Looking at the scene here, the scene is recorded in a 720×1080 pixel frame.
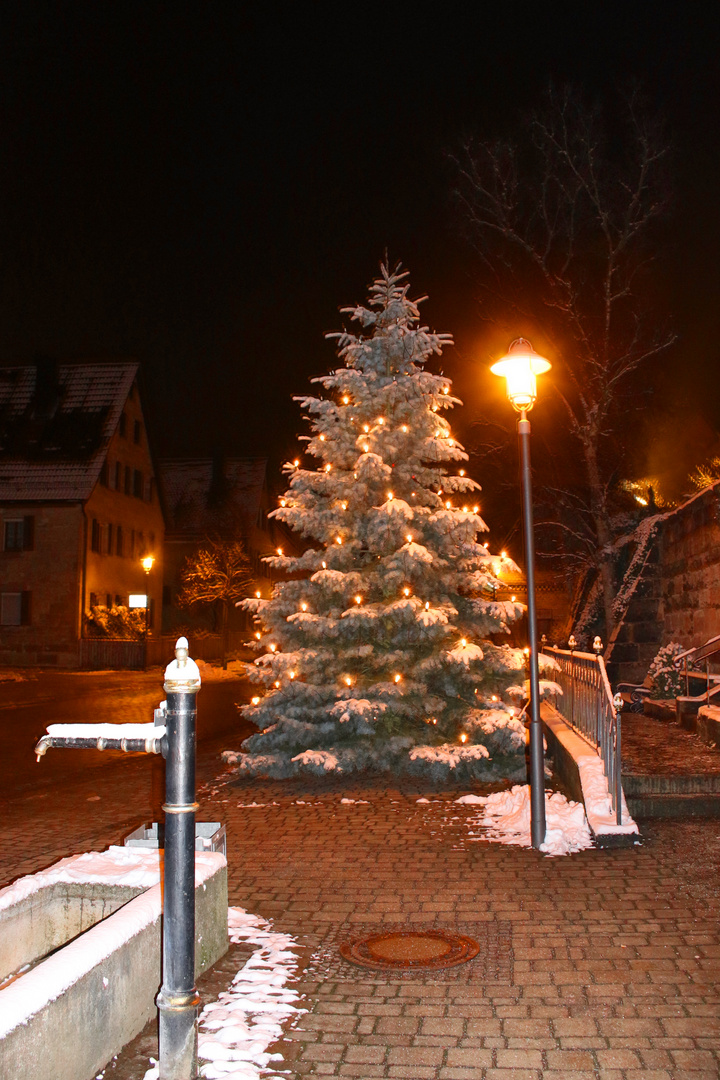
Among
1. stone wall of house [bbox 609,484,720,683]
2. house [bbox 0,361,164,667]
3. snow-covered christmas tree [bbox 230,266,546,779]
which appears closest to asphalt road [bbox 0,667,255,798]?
snow-covered christmas tree [bbox 230,266,546,779]

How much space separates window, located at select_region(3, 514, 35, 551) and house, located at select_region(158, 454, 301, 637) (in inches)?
492

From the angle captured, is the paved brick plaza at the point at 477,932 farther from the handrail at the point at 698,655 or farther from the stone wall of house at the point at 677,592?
the stone wall of house at the point at 677,592

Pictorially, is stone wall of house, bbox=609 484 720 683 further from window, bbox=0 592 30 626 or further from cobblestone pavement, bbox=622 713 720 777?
window, bbox=0 592 30 626

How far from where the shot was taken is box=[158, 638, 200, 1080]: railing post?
12.1 feet

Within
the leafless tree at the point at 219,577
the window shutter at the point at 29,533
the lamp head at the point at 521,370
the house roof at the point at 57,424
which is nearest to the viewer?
the lamp head at the point at 521,370

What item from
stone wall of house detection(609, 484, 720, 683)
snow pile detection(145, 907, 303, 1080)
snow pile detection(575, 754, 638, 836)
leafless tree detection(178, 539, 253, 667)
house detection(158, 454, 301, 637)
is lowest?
snow pile detection(145, 907, 303, 1080)

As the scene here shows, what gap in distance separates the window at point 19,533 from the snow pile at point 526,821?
3322 centimetres

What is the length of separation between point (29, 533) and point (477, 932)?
37.2 metres

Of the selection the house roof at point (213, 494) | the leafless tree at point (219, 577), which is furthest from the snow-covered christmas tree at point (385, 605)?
the house roof at point (213, 494)

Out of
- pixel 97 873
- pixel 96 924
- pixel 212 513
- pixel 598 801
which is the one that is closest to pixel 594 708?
pixel 598 801

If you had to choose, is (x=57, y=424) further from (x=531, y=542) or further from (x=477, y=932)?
(x=477, y=932)

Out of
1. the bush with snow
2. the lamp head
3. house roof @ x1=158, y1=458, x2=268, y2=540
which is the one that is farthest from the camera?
house roof @ x1=158, y1=458, x2=268, y2=540

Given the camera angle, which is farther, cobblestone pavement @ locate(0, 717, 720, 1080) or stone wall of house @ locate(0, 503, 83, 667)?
stone wall of house @ locate(0, 503, 83, 667)

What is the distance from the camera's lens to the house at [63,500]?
39344 mm
